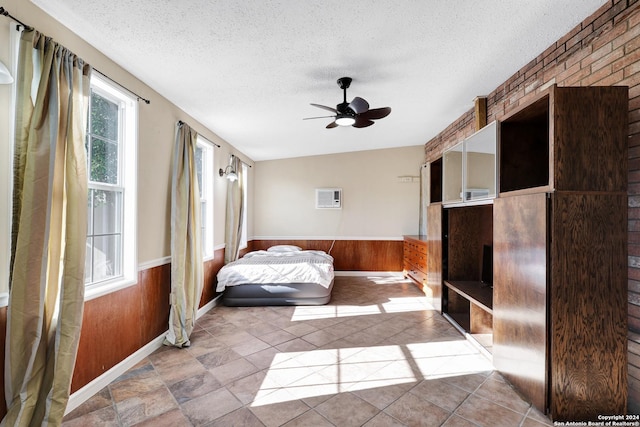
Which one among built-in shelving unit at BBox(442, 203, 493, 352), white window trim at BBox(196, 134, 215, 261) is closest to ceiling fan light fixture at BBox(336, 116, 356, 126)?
built-in shelving unit at BBox(442, 203, 493, 352)

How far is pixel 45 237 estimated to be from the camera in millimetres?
1687

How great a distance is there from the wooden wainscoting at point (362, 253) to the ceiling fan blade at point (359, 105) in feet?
12.6

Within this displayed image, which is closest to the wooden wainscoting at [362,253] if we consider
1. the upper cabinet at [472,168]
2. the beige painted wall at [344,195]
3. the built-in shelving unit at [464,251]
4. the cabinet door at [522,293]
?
the beige painted wall at [344,195]

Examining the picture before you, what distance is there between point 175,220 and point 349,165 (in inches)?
164

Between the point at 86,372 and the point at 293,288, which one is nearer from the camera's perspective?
the point at 86,372

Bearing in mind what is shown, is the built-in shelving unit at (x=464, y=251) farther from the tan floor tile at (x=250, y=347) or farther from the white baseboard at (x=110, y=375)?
the white baseboard at (x=110, y=375)

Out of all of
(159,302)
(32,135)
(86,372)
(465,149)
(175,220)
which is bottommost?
(86,372)

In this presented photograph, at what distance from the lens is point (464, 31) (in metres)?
2.20

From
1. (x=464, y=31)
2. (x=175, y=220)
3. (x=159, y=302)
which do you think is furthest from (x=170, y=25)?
(x=159, y=302)

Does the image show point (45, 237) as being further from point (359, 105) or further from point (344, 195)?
point (344, 195)

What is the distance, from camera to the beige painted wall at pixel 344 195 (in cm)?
625

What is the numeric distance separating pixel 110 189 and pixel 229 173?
2.14m

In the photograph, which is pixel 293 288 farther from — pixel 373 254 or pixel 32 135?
pixel 32 135

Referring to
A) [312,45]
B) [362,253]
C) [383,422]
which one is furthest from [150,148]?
[362,253]
